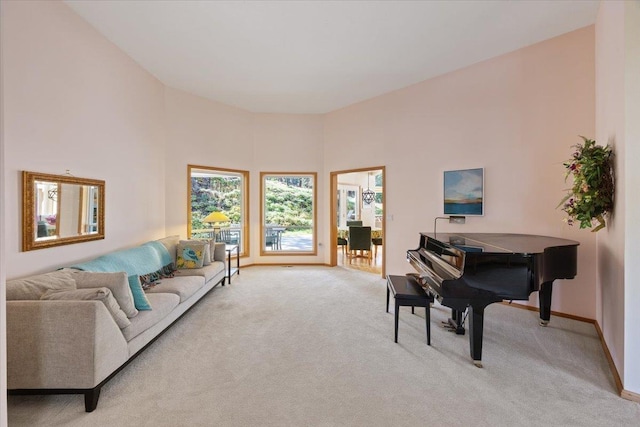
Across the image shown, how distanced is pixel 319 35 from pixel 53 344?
12.6ft

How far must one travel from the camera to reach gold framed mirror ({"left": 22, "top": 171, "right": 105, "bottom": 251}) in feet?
8.59

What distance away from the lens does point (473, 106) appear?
14.5ft

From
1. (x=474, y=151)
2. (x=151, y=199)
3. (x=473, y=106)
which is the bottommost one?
(x=151, y=199)

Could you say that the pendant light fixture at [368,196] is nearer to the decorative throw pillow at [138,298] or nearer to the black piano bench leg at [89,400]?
the decorative throw pillow at [138,298]

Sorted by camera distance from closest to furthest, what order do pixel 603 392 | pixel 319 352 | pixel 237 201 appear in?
pixel 603 392 → pixel 319 352 → pixel 237 201

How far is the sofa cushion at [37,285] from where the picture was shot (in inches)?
86.0

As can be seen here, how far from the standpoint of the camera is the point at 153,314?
108 inches

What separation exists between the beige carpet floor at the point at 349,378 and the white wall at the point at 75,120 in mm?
1458

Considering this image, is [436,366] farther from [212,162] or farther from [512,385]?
[212,162]

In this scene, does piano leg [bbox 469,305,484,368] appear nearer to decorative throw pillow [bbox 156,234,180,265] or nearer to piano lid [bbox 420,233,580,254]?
piano lid [bbox 420,233,580,254]

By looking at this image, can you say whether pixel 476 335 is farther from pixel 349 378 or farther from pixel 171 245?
pixel 171 245

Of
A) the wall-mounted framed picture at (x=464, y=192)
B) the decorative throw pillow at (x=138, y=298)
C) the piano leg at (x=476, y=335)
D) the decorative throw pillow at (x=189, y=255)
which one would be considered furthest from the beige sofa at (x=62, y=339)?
the wall-mounted framed picture at (x=464, y=192)

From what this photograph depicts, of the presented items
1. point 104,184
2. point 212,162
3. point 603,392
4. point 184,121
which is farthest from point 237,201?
point 603,392

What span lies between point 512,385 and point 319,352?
1557 mm
